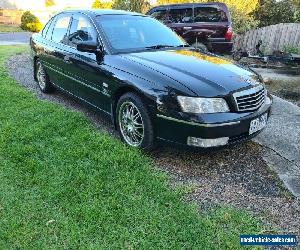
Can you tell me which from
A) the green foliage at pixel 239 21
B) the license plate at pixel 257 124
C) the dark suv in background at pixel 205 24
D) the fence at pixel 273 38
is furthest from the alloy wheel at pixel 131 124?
the green foliage at pixel 239 21

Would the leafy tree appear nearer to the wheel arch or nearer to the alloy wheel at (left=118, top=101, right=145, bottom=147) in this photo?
the wheel arch

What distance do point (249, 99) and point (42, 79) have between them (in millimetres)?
4148

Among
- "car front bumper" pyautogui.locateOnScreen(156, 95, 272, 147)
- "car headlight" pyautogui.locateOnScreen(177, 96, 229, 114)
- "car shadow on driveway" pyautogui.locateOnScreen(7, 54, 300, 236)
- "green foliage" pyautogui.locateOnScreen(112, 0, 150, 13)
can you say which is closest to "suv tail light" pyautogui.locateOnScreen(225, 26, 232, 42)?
"car shadow on driveway" pyautogui.locateOnScreen(7, 54, 300, 236)

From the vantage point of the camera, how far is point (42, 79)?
269 inches

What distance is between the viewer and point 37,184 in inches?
146

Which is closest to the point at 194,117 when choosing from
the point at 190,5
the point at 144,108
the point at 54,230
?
the point at 144,108

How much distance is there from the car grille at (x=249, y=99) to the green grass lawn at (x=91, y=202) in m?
1.12

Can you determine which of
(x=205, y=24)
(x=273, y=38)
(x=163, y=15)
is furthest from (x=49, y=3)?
(x=205, y=24)

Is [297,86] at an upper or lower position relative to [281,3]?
lower

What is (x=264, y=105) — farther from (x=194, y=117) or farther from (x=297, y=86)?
(x=297, y=86)

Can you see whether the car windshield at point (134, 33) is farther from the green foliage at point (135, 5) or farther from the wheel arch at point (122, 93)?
the green foliage at point (135, 5)

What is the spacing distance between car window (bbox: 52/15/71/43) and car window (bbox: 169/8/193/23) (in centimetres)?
578

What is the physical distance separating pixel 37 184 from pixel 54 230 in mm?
775

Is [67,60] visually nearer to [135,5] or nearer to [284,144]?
[284,144]
